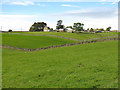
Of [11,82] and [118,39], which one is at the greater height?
[118,39]

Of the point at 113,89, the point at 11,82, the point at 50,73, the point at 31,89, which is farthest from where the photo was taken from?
the point at 50,73

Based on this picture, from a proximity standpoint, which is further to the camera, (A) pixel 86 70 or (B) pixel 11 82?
(A) pixel 86 70

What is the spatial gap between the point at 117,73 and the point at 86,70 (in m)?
4.35

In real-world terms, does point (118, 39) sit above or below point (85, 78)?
above

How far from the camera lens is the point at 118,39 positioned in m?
54.0

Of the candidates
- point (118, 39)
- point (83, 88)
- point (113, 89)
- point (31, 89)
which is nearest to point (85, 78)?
point (83, 88)

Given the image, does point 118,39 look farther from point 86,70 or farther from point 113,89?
point 113,89

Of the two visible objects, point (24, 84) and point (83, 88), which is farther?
point (24, 84)

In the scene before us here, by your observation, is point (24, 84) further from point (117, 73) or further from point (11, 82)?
point (117, 73)

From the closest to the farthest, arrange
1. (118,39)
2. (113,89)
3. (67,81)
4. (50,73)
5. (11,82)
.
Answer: (113,89) < (67,81) < (11,82) < (50,73) < (118,39)

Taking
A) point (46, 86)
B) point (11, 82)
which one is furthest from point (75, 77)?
point (11, 82)

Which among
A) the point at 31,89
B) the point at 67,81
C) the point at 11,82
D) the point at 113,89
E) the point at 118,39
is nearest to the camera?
the point at 113,89

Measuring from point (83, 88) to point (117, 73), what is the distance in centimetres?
679

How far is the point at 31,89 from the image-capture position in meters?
15.3
